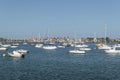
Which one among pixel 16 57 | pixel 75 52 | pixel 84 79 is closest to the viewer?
pixel 84 79

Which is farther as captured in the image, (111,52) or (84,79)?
(111,52)

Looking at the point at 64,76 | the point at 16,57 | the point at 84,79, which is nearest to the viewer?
the point at 84,79

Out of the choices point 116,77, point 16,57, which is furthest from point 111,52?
point 116,77

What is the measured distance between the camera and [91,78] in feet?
180

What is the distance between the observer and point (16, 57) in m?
107

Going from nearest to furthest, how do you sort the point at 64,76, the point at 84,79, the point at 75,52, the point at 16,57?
the point at 84,79 → the point at 64,76 → the point at 16,57 → the point at 75,52

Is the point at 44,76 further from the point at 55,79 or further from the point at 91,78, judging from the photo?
the point at 91,78

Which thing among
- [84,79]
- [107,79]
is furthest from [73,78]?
[107,79]

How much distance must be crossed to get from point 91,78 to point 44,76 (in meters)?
8.26

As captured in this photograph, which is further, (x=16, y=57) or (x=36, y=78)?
(x=16, y=57)

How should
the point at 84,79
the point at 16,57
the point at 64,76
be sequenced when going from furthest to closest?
the point at 16,57 < the point at 64,76 < the point at 84,79

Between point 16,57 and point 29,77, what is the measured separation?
51904 mm

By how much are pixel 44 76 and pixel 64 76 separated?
342 cm

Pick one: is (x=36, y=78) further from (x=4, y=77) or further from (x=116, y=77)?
(x=116, y=77)
